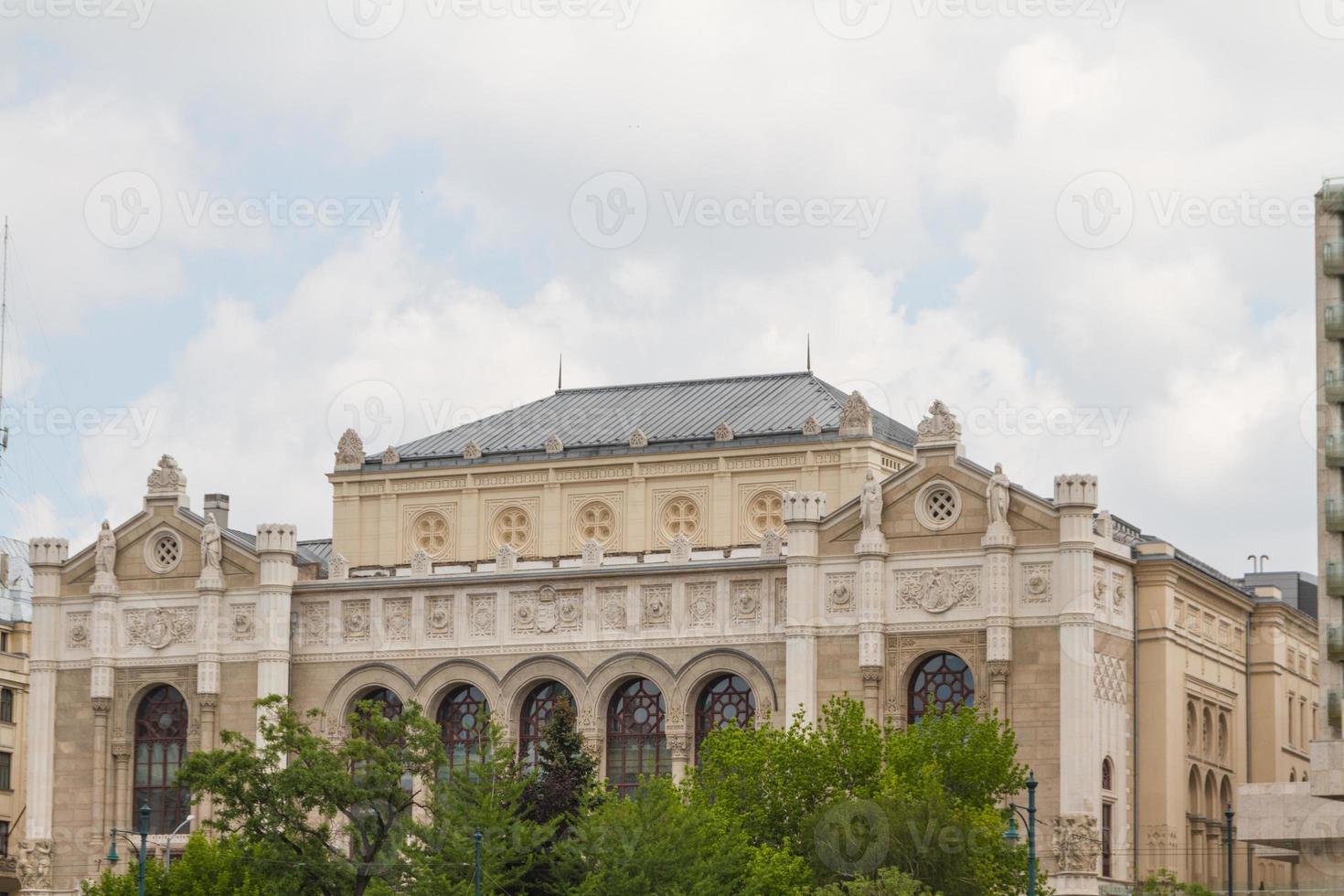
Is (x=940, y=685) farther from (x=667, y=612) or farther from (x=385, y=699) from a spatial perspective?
(x=385, y=699)

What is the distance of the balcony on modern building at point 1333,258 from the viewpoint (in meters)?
98.2

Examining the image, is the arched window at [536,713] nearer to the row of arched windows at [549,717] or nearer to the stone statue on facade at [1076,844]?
the row of arched windows at [549,717]

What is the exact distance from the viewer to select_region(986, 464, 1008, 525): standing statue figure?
106 m

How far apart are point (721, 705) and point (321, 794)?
21.8 metres

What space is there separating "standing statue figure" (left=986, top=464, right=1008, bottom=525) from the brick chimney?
34.5m

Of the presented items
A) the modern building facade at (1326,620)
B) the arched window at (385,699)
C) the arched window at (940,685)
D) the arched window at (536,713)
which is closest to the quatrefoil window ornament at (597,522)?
the arched window at (536,713)

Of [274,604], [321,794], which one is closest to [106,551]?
[274,604]

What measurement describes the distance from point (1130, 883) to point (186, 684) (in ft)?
125

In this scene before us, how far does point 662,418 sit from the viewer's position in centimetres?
12350

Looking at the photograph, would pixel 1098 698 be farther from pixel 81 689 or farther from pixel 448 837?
pixel 81 689

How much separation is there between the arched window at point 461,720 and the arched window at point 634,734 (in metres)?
5.06

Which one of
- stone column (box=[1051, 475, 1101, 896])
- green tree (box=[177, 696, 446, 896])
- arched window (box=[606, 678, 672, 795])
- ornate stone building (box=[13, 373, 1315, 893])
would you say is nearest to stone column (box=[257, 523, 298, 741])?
ornate stone building (box=[13, 373, 1315, 893])

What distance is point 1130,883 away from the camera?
105 metres

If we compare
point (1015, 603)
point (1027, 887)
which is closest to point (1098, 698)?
point (1015, 603)
